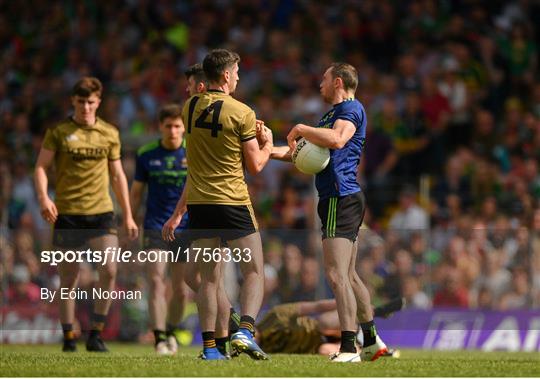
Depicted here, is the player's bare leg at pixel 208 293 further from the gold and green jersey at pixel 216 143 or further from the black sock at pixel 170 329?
the black sock at pixel 170 329

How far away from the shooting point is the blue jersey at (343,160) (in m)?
10.4

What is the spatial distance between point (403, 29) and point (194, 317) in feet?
24.9

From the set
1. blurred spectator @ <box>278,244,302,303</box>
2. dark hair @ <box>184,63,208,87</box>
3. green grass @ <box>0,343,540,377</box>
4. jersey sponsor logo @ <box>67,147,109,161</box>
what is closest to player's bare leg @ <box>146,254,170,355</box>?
jersey sponsor logo @ <box>67,147,109,161</box>

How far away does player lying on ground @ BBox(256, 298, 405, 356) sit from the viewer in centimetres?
1297

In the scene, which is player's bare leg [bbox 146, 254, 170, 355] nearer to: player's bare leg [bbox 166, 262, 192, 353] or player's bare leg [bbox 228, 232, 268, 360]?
player's bare leg [bbox 166, 262, 192, 353]

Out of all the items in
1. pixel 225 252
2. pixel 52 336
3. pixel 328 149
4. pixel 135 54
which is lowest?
pixel 52 336

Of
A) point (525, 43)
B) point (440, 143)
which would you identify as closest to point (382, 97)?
point (440, 143)

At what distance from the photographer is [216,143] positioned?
9938 mm

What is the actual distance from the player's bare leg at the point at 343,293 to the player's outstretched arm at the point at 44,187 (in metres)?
3.23

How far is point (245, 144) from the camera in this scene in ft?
32.7

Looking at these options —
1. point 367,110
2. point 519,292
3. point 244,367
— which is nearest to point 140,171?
point 244,367

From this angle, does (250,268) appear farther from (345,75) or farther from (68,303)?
(68,303)

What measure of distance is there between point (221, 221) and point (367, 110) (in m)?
10.1

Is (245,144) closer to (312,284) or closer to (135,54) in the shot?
(312,284)
